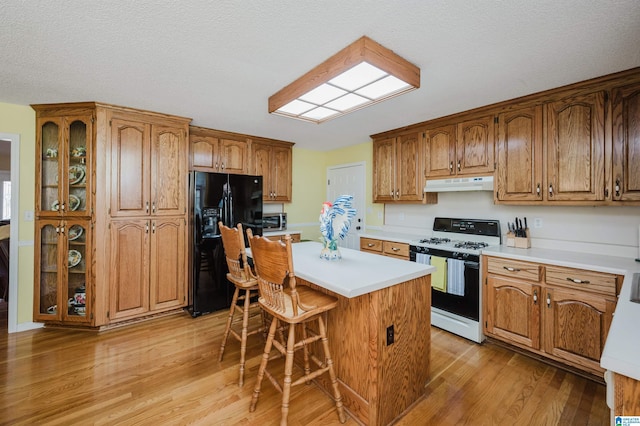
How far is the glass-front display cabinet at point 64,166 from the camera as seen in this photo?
283cm

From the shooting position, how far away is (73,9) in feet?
4.69

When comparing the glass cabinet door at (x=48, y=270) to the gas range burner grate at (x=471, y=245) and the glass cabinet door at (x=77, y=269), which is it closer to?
the glass cabinet door at (x=77, y=269)

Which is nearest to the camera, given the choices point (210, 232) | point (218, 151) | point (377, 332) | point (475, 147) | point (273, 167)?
point (377, 332)

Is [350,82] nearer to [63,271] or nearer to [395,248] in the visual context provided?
[395,248]

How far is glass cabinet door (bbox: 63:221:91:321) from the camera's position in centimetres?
280

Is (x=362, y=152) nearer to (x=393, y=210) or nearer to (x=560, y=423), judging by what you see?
(x=393, y=210)

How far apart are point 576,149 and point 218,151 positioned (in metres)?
3.83

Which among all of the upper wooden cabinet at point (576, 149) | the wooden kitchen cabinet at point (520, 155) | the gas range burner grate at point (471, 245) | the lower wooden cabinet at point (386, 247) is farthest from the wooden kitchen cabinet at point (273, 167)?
the upper wooden cabinet at point (576, 149)

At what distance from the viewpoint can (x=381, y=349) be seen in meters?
1.57

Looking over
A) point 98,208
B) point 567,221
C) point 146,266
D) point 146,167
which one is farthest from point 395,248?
point 98,208

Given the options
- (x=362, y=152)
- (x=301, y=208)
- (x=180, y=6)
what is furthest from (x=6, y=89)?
(x=362, y=152)

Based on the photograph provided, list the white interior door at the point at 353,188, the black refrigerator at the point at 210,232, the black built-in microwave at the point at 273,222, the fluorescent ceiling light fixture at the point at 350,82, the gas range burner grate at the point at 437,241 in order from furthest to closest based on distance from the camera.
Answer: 1. the white interior door at the point at 353,188
2. the black built-in microwave at the point at 273,222
3. the black refrigerator at the point at 210,232
4. the gas range burner grate at the point at 437,241
5. the fluorescent ceiling light fixture at the point at 350,82

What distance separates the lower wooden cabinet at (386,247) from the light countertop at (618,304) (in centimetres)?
86

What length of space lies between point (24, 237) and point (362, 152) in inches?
167
